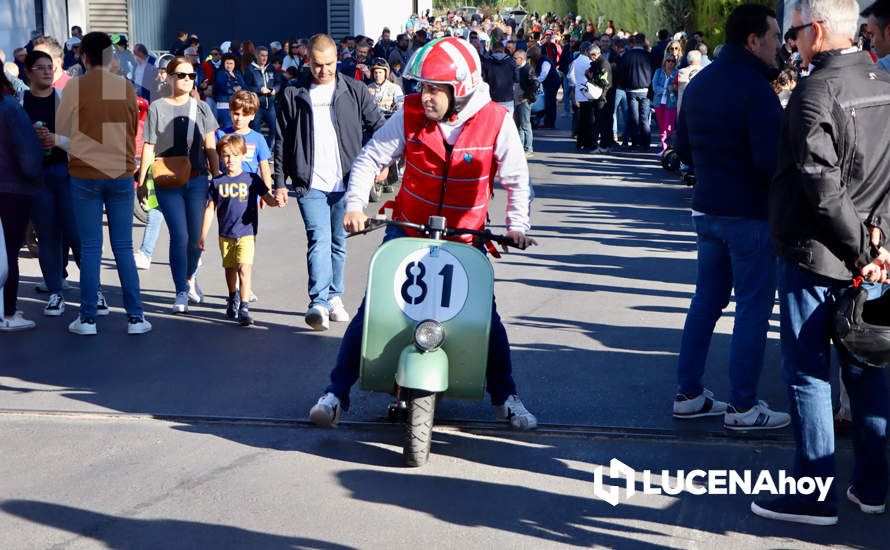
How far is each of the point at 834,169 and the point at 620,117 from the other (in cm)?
1835

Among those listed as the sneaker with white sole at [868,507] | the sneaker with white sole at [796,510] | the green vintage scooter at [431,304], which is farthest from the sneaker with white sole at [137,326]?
the sneaker with white sole at [868,507]

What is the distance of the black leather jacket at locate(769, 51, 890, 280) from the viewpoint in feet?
14.9

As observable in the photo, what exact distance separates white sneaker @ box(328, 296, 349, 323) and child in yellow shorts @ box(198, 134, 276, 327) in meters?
0.59

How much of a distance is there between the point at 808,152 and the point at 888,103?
448 mm

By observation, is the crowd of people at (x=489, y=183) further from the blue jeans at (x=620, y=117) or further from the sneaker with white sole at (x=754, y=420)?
the blue jeans at (x=620, y=117)

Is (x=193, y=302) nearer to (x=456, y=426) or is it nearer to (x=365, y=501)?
(x=456, y=426)

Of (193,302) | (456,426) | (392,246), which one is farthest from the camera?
(193,302)

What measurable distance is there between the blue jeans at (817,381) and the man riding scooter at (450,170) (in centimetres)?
142

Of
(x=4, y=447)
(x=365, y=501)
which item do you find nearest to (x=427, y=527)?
(x=365, y=501)

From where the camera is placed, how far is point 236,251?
29.1ft

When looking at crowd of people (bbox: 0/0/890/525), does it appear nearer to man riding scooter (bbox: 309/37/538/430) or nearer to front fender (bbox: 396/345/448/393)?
man riding scooter (bbox: 309/37/538/430)

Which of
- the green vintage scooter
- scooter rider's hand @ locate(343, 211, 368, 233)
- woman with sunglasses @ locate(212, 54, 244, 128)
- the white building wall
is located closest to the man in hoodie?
woman with sunglasses @ locate(212, 54, 244, 128)

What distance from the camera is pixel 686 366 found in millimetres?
6363

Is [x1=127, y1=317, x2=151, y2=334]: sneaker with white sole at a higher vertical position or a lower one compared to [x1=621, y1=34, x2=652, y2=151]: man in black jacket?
lower
